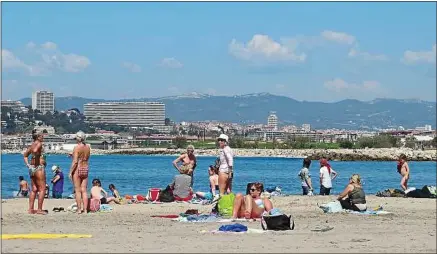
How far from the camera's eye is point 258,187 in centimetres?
1482

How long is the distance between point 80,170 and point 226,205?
113 inches

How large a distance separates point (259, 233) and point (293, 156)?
119 m

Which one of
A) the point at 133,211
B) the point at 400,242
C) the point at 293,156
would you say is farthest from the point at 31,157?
the point at 293,156

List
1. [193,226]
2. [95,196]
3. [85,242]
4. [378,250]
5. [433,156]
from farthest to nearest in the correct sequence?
[433,156] < [95,196] < [193,226] < [85,242] < [378,250]

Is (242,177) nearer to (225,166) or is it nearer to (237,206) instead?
(225,166)

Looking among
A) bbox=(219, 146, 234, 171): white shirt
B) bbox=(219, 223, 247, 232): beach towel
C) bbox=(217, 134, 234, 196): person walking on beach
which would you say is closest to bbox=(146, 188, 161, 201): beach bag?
bbox=(217, 134, 234, 196): person walking on beach

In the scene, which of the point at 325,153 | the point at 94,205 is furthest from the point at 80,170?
the point at 325,153

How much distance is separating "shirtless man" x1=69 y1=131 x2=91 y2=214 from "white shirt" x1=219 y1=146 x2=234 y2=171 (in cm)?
263

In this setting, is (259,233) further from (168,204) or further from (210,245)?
(168,204)

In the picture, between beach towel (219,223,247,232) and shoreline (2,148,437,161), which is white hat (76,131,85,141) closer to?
beach towel (219,223,247,232)

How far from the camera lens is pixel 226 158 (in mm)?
16766

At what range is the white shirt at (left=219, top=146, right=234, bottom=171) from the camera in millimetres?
16719

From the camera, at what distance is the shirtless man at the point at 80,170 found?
15.7m

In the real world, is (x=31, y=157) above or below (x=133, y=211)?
above
